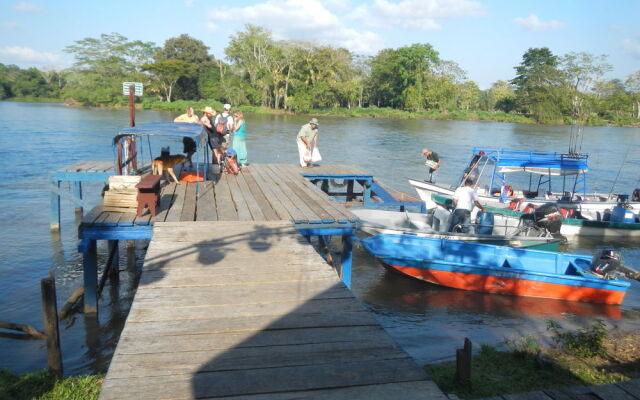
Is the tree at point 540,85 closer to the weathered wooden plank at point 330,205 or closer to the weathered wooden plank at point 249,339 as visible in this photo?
the weathered wooden plank at point 330,205

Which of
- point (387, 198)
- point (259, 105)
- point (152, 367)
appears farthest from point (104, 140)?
point (259, 105)

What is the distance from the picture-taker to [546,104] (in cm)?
→ 7406

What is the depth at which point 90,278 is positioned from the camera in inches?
330

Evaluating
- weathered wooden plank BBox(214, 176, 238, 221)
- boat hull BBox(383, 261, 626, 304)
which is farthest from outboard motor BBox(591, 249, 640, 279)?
weathered wooden plank BBox(214, 176, 238, 221)

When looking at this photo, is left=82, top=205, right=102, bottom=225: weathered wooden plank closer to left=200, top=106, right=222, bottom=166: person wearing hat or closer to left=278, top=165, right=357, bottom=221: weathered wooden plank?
left=278, top=165, right=357, bottom=221: weathered wooden plank

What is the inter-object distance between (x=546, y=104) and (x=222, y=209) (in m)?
76.3

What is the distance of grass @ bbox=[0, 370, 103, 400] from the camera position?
17.0 ft

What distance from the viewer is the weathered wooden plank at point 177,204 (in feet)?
24.7

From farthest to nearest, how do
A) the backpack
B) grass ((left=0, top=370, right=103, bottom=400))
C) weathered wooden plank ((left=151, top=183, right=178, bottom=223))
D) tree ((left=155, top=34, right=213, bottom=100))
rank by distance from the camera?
tree ((left=155, top=34, right=213, bottom=100)), the backpack, weathered wooden plank ((left=151, top=183, right=178, bottom=223)), grass ((left=0, top=370, right=103, bottom=400))

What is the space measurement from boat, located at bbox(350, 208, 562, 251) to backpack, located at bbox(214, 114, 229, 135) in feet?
12.3

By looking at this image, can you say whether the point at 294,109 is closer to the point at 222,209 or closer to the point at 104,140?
the point at 104,140

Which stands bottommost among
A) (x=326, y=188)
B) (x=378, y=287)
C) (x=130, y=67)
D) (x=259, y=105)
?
(x=378, y=287)

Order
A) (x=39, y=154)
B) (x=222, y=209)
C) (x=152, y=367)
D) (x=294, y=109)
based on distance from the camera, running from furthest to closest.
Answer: (x=294, y=109)
(x=39, y=154)
(x=222, y=209)
(x=152, y=367)

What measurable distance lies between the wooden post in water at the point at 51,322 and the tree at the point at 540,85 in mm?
78175
